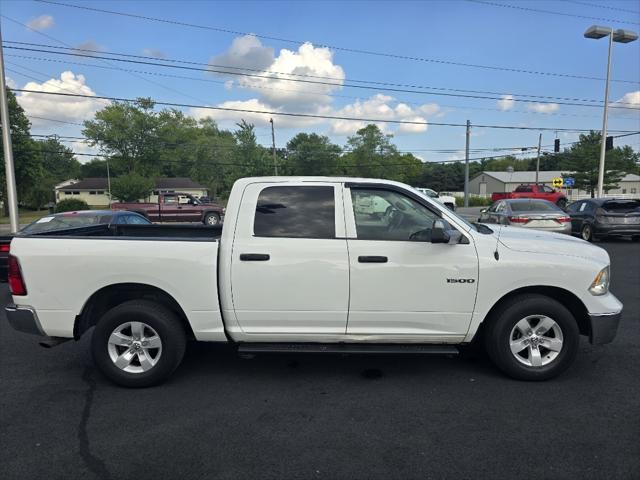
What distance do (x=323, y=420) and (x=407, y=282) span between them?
1.33 m

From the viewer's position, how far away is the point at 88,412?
381cm

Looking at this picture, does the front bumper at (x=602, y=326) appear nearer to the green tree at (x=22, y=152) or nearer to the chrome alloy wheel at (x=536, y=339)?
the chrome alloy wheel at (x=536, y=339)

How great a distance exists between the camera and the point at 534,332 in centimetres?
423

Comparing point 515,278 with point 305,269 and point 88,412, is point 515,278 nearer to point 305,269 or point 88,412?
point 305,269

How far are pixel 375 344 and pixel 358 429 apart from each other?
959mm

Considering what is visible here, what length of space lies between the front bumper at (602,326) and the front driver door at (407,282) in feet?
3.56

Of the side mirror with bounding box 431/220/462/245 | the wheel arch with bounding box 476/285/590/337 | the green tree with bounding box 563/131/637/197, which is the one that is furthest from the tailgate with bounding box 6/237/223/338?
the green tree with bounding box 563/131/637/197

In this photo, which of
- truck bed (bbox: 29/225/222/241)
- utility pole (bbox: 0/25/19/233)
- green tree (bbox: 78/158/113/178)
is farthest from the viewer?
green tree (bbox: 78/158/113/178)

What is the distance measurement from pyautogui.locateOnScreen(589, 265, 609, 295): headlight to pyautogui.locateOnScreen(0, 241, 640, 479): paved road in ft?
2.69

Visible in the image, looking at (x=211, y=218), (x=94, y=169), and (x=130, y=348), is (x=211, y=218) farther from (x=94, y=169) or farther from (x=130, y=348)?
(x=94, y=169)

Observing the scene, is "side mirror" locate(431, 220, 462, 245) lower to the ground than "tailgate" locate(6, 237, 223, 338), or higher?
higher

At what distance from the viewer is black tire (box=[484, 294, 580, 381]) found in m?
4.18

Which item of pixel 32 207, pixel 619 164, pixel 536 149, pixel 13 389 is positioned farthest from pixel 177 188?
pixel 13 389

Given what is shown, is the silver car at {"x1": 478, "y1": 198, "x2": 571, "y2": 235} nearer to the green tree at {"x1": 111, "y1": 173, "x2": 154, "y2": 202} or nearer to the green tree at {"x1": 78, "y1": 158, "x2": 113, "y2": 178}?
the green tree at {"x1": 111, "y1": 173, "x2": 154, "y2": 202}
